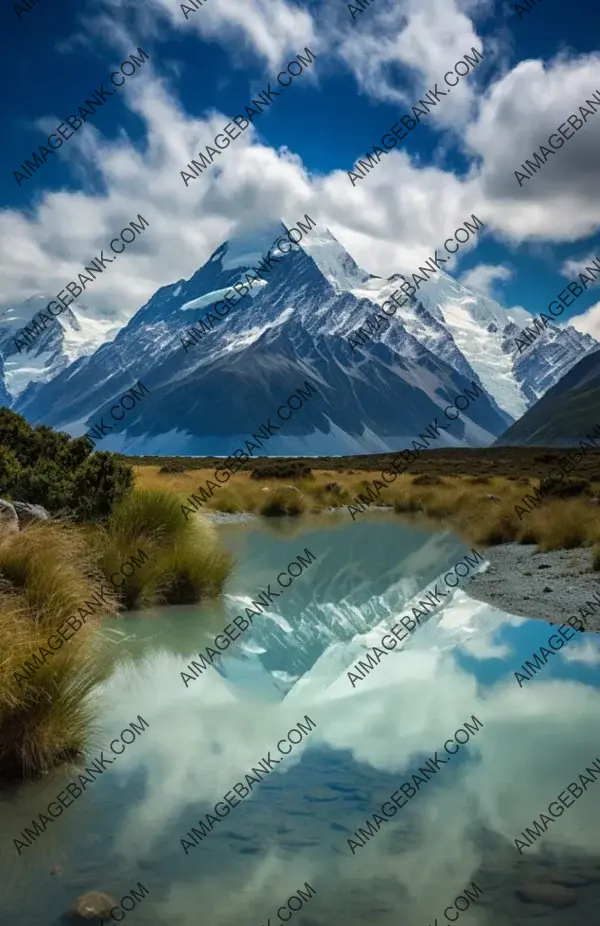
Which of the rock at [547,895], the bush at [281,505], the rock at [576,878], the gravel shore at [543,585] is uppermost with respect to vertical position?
the gravel shore at [543,585]

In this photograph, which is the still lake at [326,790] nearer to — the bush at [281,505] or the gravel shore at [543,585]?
the gravel shore at [543,585]

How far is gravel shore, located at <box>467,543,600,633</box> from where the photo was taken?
12.1 metres

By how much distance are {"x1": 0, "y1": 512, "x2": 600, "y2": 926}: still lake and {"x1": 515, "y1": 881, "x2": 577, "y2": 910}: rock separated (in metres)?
0.02

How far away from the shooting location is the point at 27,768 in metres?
5.69

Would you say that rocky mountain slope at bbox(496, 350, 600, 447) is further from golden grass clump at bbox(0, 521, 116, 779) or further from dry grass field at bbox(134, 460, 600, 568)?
golden grass clump at bbox(0, 521, 116, 779)

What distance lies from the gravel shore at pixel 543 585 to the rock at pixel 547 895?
680 cm

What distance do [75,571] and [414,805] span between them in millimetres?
5051

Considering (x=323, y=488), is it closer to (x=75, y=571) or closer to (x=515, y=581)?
(x=515, y=581)

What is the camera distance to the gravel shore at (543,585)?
1213 centimetres

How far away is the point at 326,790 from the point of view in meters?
5.82

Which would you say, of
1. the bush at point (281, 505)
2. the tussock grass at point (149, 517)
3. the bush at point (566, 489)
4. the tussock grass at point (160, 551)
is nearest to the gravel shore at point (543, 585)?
the tussock grass at point (160, 551)

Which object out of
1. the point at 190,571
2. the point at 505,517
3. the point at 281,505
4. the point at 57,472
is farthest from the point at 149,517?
Answer: the point at 281,505

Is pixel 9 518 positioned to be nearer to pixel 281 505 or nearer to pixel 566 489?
pixel 281 505

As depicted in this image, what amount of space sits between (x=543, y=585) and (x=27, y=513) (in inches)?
341
